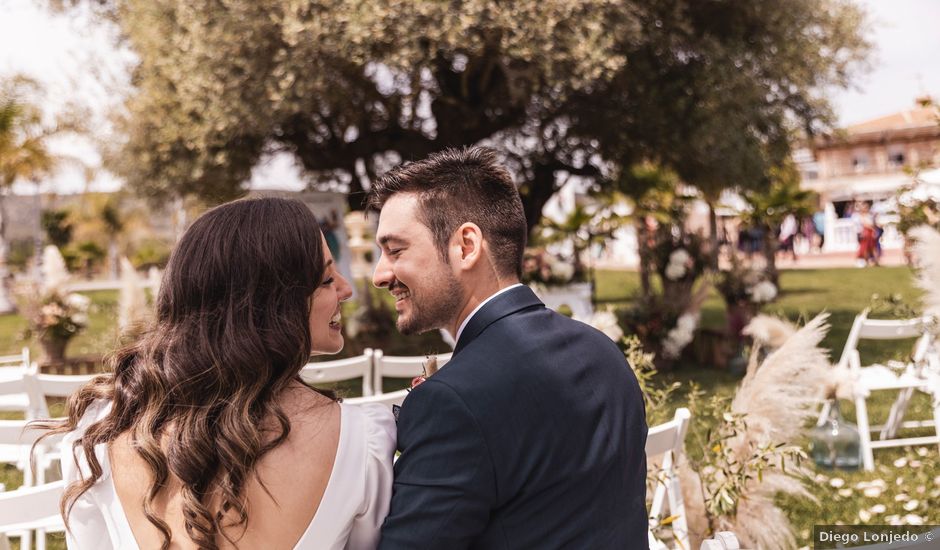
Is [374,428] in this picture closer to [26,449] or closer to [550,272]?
[26,449]

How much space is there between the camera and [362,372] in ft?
17.9

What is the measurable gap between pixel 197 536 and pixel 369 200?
0.85m

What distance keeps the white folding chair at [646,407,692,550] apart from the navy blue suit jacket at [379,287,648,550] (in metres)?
0.99

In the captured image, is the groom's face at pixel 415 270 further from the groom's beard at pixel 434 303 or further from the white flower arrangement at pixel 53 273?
the white flower arrangement at pixel 53 273

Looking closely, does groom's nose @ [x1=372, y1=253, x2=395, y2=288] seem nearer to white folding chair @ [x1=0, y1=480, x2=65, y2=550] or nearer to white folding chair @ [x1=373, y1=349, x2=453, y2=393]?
white folding chair @ [x1=0, y1=480, x2=65, y2=550]

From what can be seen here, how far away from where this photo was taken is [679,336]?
9.74 m

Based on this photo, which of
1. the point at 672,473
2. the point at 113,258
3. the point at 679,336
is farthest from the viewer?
the point at 113,258

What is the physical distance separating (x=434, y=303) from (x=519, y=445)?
42cm

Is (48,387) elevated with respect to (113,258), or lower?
lower

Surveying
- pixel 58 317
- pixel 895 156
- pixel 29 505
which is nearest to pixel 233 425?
pixel 29 505

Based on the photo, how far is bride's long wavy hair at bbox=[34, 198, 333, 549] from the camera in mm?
1591

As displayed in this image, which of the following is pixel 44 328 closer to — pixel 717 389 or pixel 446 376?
pixel 717 389

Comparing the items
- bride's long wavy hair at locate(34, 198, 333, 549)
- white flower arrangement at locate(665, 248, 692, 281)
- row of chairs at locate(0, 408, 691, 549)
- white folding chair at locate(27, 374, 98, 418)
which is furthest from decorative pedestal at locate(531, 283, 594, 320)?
bride's long wavy hair at locate(34, 198, 333, 549)

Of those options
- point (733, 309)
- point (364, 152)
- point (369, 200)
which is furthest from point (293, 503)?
point (364, 152)
